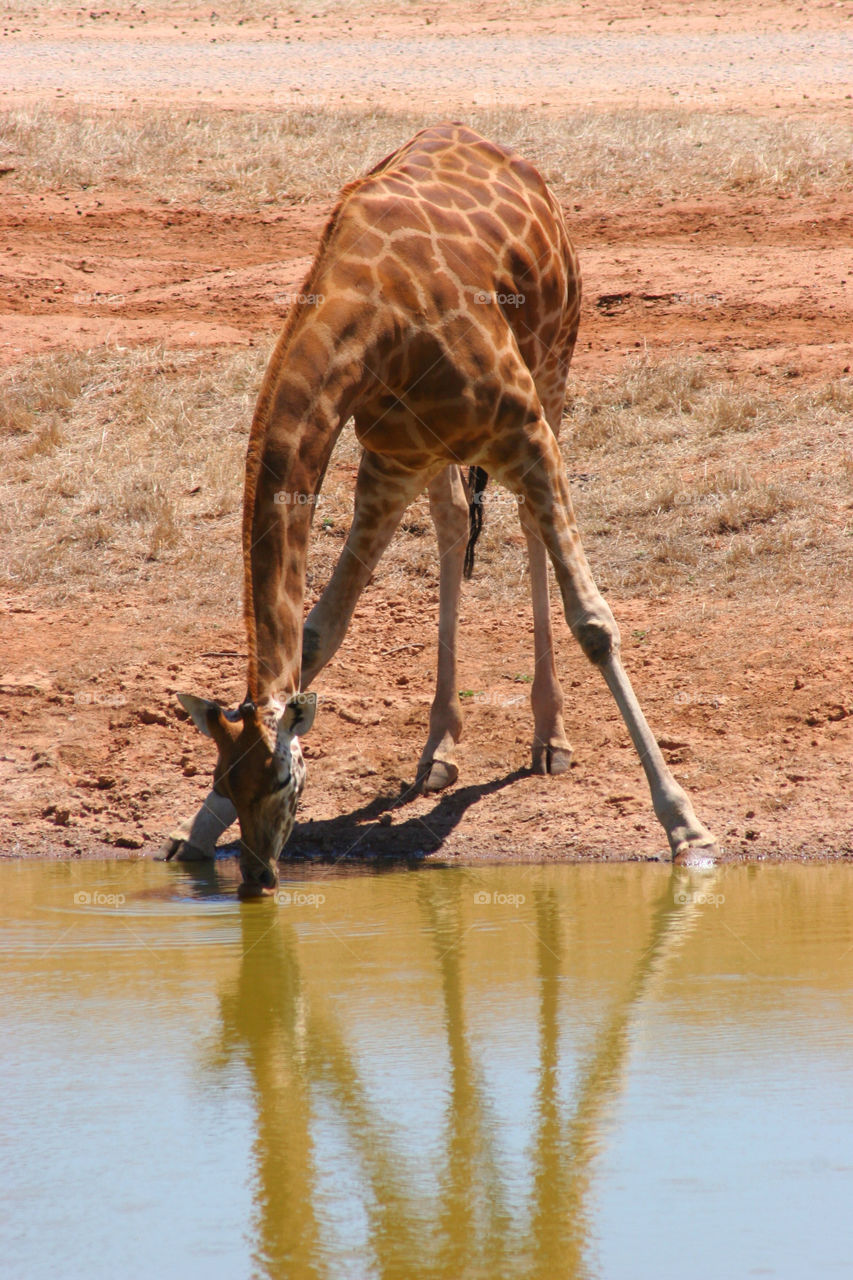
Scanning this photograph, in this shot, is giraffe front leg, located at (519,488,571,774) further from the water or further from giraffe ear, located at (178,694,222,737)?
giraffe ear, located at (178,694,222,737)

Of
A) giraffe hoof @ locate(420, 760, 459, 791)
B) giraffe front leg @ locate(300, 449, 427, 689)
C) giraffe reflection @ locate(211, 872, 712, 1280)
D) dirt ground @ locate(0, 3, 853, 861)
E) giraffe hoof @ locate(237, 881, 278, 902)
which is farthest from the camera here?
giraffe hoof @ locate(420, 760, 459, 791)

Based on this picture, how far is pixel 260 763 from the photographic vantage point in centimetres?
503

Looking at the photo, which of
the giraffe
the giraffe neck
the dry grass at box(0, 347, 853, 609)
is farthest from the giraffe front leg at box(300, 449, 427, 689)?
the dry grass at box(0, 347, 853, 609)

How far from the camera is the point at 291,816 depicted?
5207mm

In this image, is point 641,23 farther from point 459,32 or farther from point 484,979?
point 484,979

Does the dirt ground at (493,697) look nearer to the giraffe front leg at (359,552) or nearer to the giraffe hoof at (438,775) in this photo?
the giraffe hoof at (438,775)

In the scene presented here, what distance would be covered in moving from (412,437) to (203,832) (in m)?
1.98

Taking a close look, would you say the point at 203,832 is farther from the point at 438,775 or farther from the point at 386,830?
the point at 438,775

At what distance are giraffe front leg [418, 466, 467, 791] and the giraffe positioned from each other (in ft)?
0.04

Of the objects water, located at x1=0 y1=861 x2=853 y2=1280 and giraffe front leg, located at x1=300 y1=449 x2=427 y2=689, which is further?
giraffe front leg, located at x1=300 y1=449 x2=427 y2=689

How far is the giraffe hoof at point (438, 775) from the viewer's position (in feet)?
23.0

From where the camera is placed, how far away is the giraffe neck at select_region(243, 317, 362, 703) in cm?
516

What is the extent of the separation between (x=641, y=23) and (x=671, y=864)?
87.2 feet

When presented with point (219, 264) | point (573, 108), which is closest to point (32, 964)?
point (219, 264)
